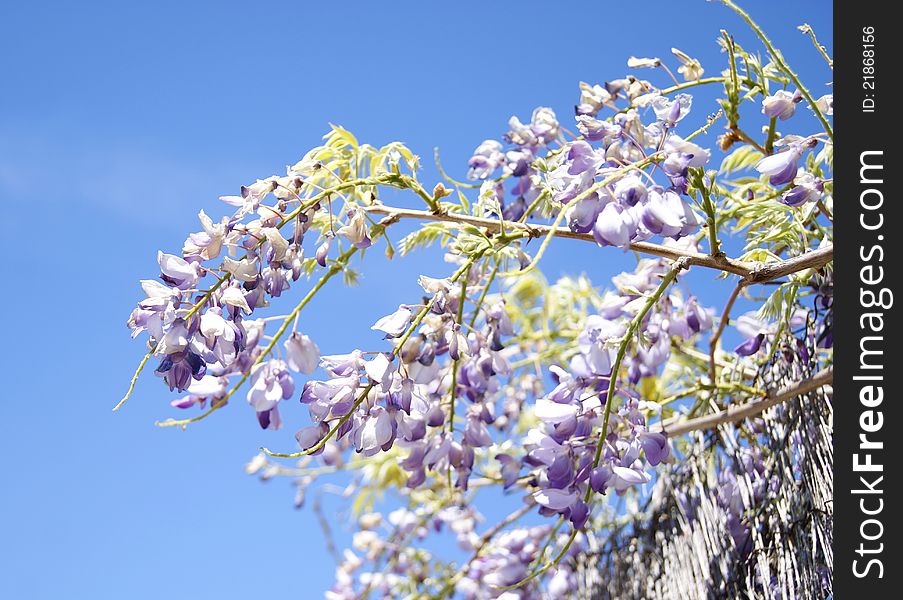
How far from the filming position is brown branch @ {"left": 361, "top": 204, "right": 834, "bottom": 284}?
0.95 m

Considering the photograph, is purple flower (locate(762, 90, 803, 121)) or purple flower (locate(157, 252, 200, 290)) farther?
purple flower (locate(762, 90, 803, 121))

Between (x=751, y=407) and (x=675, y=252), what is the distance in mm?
370

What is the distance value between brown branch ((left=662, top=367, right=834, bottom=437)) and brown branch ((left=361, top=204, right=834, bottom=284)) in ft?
0.68

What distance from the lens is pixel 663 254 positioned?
968mm

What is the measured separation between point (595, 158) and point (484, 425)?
16.9 inches

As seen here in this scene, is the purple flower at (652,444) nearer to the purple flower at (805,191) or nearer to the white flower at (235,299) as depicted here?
the purple flower at (805,191)

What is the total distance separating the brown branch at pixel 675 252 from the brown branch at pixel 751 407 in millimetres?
206

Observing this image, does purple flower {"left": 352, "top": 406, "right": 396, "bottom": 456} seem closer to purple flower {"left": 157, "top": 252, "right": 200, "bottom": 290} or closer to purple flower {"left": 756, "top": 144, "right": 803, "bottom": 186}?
purple flower {"left": 157, "top": 252, "right": 200, "bottom": 290}

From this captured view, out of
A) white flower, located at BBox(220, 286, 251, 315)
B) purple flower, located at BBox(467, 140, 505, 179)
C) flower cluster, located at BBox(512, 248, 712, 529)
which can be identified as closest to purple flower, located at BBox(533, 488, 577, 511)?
flower cluster, located at BBox(512, 248, 712, 529)

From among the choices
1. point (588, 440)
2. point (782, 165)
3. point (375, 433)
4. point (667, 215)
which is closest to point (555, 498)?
point (588, 440)
